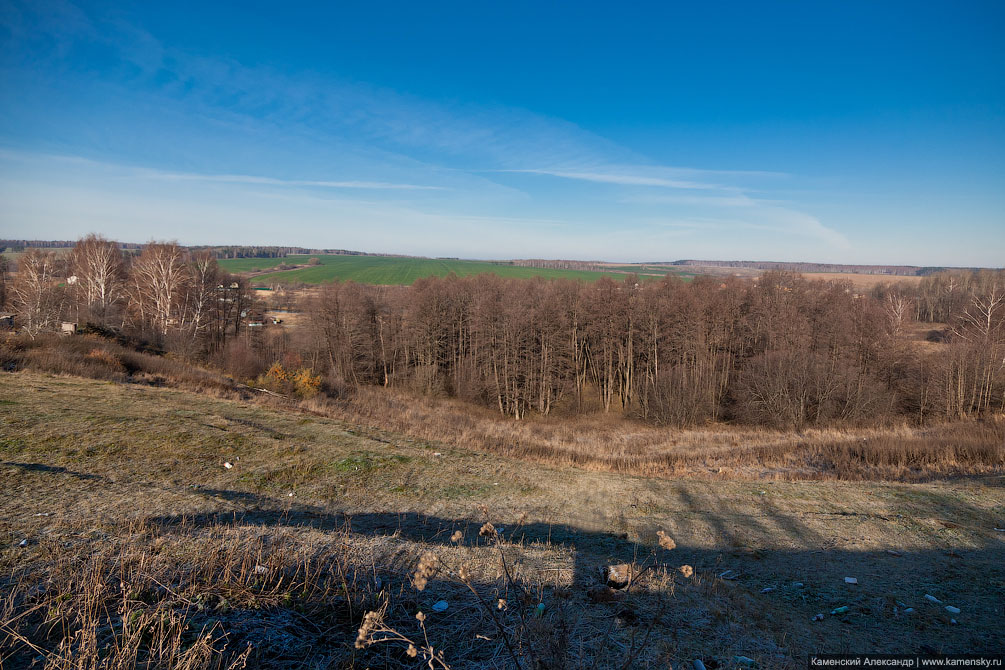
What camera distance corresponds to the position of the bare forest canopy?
89.5 ft

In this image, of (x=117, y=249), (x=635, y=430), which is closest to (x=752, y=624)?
(x=635, y=430)

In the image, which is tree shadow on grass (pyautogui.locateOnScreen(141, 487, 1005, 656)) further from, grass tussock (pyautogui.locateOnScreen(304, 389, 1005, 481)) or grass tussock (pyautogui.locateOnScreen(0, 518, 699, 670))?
grass tussock (pyautogui.locateOnScreen(304, 389, 1005, 481))

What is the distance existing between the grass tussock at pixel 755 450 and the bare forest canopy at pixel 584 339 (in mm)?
5406

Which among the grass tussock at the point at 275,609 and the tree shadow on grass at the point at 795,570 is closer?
the grass tussock at the point at 275,609

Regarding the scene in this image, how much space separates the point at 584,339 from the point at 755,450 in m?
18.8

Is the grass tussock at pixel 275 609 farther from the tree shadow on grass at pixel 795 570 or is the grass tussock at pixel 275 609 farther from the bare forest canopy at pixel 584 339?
the bare forest canopy at pixel 584 339

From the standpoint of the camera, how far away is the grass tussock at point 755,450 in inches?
549

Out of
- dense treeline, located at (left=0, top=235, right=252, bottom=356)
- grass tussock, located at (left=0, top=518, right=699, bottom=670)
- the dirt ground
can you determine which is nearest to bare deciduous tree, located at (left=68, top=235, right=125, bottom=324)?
dense treeline, located at (left=0, top=235, right=252, bottom=356)

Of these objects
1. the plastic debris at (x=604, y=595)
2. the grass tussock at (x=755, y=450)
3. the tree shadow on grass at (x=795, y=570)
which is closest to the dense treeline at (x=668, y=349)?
the grass tussock at (x=755, y=450)

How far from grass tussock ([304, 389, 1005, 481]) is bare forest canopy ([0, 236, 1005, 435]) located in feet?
17.7

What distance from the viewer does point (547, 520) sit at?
9031mm

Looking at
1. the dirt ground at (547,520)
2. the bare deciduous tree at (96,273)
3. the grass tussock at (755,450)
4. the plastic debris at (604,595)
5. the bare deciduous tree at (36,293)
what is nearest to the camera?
the dirt ground at (547,520)

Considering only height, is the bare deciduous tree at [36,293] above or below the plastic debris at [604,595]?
above

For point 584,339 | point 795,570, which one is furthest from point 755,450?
point 584,339
